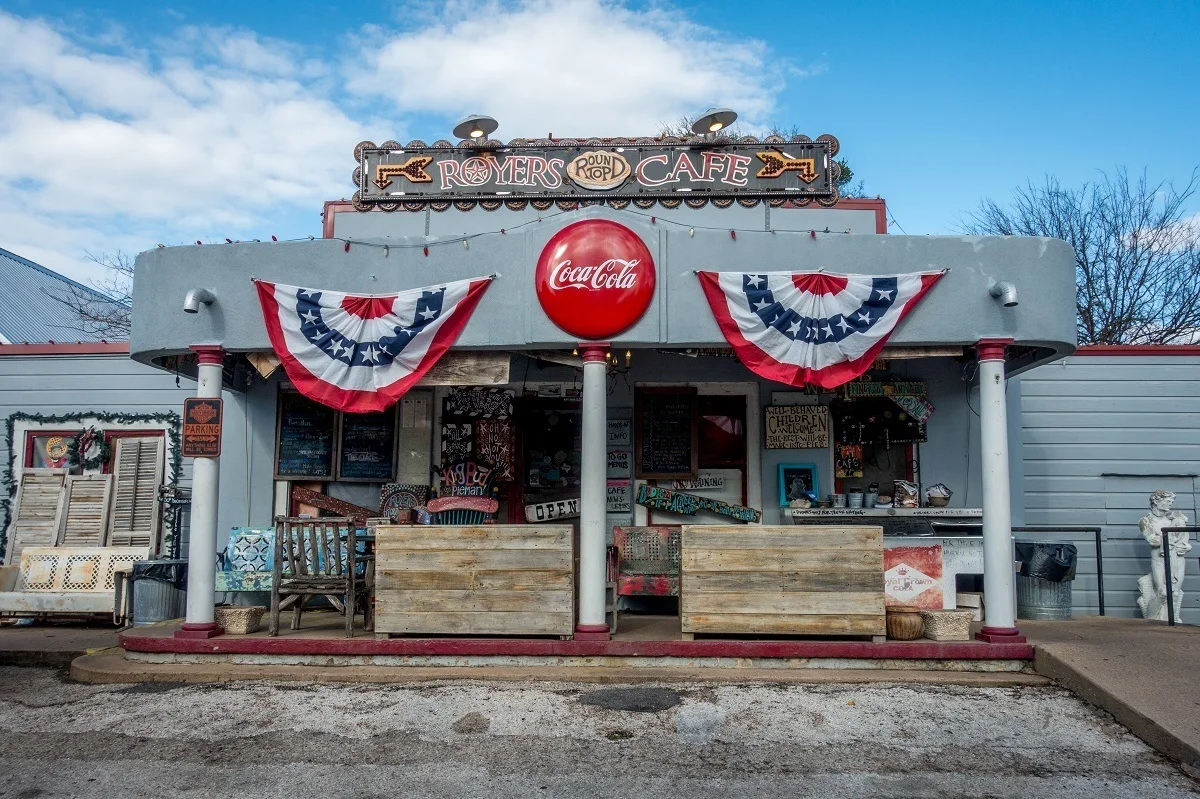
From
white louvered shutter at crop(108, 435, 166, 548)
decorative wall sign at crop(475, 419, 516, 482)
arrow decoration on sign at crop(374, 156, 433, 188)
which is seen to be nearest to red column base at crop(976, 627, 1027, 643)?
decorative wall sign at crop(475, 419, 516, 482)

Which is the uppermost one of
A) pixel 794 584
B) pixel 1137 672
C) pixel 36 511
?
pixel 36 511

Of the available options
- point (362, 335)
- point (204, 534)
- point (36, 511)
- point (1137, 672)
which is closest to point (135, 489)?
point (36, 511)

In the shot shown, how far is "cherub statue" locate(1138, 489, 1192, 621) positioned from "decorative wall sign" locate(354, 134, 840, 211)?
531 cm

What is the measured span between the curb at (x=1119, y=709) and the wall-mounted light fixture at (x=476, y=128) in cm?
734

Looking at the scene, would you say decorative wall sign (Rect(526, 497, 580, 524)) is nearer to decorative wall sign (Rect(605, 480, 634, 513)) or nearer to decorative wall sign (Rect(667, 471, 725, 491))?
decorative wall sign (Rect(605, 480, 634, 513))

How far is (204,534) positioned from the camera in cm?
832

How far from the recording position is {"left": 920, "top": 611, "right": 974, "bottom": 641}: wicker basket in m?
7.91

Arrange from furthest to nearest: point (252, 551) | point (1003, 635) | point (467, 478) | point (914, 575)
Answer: point (467, 478) < point (252, 551) < point (914, 575) < point (1003, 635)

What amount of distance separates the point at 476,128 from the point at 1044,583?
7.70 meters

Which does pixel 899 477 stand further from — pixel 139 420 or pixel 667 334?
pixel 139 420

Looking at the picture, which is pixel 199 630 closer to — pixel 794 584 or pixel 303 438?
pixel 303 438

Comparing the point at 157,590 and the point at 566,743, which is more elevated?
the point at 157,590

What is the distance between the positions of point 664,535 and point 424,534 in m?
2.44

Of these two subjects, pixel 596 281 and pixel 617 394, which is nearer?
pixel 596 281
